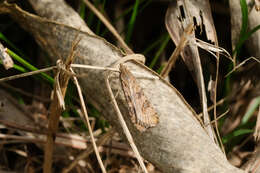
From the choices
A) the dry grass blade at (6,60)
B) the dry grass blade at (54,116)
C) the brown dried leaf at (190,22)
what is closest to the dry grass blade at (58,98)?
the dry grass blade at (54,116)

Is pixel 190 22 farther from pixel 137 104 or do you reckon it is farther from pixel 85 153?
pixel 85 153

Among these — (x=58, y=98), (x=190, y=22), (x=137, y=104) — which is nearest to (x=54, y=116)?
(x=58, y=98)

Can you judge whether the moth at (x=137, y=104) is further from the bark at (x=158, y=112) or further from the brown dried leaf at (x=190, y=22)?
the brown dried leaf at (x=190, y=22)

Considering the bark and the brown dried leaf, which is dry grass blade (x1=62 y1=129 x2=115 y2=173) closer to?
the bark

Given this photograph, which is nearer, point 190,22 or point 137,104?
point 137,104

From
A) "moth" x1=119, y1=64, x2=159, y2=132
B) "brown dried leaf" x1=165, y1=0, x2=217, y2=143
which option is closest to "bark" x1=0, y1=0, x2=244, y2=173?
"moth" x1=119, y1=64, x2=159, y2=132
